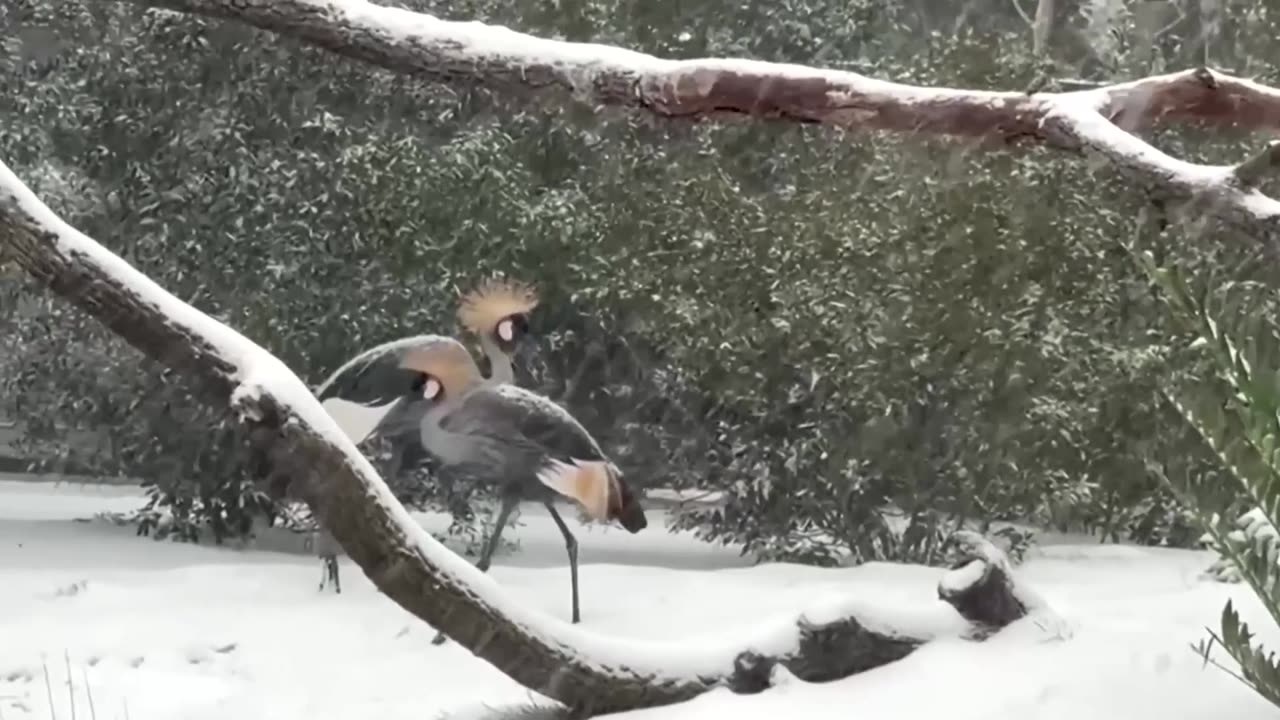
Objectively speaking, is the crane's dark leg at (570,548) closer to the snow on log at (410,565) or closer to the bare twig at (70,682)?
the snow on log at (410,565)

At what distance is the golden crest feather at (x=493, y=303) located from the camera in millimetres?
1187

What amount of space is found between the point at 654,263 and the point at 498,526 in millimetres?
282

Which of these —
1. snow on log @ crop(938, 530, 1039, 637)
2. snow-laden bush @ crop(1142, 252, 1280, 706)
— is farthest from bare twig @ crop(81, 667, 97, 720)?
snow-laden bush @ crop(1142, 252, 1280, 706)

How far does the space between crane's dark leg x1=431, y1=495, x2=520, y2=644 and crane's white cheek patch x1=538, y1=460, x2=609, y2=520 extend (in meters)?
0.03

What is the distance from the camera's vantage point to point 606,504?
3.86 feet

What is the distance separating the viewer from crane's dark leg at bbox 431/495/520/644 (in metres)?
1.17

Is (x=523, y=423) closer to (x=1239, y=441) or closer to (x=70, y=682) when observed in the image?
(x=70, y=682)

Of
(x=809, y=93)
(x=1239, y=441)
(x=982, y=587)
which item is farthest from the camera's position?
(x=982, y=587)

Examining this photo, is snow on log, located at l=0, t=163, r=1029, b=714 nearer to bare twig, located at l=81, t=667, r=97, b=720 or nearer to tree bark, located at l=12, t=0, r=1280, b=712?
tree bark, located at l=12, t=0, r=1280, b=712

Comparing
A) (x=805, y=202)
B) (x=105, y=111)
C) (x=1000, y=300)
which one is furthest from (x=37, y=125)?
(x=1000, y=300)

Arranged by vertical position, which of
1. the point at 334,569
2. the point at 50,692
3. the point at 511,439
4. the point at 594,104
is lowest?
the point at 50,692

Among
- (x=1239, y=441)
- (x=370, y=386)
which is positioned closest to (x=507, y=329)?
(x=370, y=386)

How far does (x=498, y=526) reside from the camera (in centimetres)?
118

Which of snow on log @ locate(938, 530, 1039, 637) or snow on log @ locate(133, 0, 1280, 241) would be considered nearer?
snow on log @ locate(133, 0, 1280, 241)
